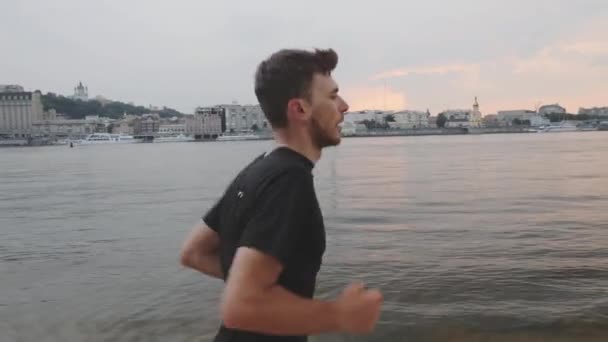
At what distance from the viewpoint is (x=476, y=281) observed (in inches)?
363

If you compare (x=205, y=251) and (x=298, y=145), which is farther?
(x=205, y=251)

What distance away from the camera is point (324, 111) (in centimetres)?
208

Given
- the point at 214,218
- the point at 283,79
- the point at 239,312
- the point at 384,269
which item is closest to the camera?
the point at 239,312

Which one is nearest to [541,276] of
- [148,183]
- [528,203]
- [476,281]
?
[476,281]

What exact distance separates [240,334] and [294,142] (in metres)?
0.72

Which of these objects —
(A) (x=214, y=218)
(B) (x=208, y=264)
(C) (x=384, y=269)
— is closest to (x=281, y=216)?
(A) (x=214, y=218)

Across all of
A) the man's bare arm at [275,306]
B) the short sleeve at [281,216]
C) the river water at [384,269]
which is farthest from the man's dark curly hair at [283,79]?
the river water at [384,269]

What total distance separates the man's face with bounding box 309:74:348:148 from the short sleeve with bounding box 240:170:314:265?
0.25 meters

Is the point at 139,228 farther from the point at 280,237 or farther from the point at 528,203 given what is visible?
the point at 280,237

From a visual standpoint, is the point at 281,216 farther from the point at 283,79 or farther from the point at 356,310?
the point at 283,79

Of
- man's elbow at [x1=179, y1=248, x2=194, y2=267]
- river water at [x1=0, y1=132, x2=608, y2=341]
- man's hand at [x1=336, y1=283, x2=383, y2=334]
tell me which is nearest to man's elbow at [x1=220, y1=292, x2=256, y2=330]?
man's hand at [x1=336, y1=283, x2=383, y2=334]

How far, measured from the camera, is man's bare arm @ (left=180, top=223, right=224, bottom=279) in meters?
2.54

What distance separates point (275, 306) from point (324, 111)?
0.70 metres

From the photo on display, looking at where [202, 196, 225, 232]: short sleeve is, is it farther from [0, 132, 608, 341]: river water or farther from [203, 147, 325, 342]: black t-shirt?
[0, 132, 608, 341]: river water
